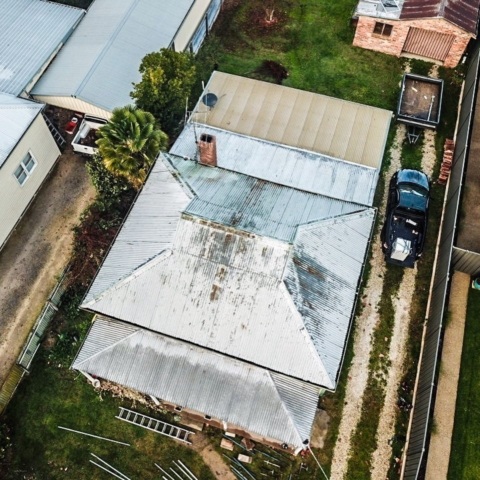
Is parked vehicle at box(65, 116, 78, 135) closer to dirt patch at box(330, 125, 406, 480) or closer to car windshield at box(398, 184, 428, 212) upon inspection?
dirt patch at box(330, 125, 406, 480)

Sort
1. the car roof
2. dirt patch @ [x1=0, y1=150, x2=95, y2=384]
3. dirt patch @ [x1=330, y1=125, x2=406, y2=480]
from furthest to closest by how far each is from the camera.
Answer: the car roof, dirt patch @ [x1=0, y1=150, x2=95, y2=384], dirt patch @ [x1=330, y1=125, x2=406, y2=480]

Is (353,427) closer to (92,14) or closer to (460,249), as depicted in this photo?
(460,249)

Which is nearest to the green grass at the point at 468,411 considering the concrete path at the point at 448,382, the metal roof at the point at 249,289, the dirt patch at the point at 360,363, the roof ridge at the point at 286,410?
the concrete path at the point at 448,382

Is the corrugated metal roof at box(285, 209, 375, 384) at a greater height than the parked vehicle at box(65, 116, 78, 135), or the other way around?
the parked vehicle at box(65, 116, 78, 135)

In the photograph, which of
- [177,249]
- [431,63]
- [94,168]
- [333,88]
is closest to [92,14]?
[94,168]

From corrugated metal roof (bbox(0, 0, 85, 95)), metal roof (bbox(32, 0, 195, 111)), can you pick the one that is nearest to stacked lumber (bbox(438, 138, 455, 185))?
metal roof (bbox(32, 0, 195, 111))

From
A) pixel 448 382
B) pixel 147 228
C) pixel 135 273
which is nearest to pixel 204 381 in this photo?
pixel 135 273

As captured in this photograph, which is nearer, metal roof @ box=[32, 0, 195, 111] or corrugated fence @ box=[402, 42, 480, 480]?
corrugated fence @ box=[402, 42, 480, 480]

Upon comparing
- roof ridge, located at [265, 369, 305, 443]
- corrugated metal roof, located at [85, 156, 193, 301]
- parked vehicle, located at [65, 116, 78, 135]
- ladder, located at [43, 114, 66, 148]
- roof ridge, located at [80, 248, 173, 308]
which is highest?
parked vehicle, located at [65, 116, 78, 135]
